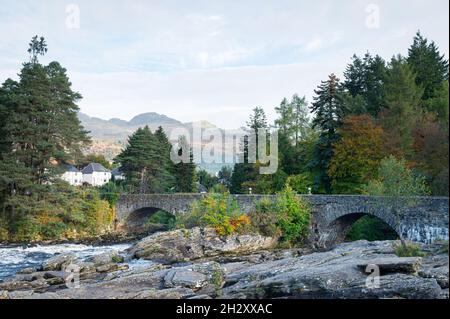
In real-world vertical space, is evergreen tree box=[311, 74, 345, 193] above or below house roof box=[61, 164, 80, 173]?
above

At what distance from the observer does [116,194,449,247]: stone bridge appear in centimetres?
2316

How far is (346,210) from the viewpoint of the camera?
2959 centimetres

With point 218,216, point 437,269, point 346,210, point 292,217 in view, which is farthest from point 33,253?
point 437,269

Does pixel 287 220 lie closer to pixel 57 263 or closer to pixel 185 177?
pixel 57 263

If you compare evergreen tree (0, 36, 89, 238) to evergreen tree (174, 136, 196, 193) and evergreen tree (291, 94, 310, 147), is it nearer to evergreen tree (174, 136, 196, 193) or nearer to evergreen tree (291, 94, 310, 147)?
evergreen tree (174, 136, 196, 193)

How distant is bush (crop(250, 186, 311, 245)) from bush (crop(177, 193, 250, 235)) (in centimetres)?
112

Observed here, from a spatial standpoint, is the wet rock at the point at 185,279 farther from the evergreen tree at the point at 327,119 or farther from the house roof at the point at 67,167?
the house roof at the point at 67,167

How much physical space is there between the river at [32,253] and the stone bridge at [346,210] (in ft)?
27.0

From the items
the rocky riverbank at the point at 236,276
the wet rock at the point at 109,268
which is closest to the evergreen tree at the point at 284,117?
the rocky riverbank at the point at 236,276

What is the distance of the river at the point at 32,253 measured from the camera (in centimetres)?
2514

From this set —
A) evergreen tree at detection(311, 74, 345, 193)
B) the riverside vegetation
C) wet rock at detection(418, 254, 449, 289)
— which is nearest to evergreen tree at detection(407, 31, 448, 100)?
the riverside vegetation

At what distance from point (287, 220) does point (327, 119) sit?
9.53 meters
